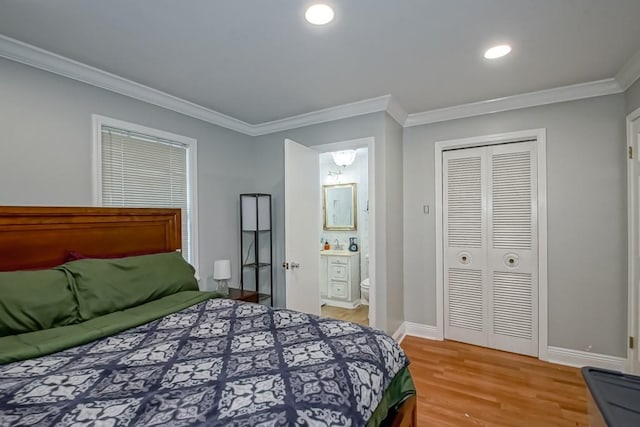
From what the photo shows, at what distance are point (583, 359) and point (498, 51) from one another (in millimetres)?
2774

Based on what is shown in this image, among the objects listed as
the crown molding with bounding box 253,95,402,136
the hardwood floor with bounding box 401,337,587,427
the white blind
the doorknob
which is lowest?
the hardwood floor with bounding box 401,337,587,427

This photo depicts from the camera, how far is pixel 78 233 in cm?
214

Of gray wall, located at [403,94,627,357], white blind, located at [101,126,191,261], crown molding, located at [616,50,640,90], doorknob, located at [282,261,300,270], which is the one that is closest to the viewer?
crown molding, located at [616,50,640,90]

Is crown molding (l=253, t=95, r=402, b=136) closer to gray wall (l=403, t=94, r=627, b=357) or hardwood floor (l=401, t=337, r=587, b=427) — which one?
gray wall (l=403, t=94, r=627, b=357)

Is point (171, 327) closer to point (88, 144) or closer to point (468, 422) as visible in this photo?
point (88, 144)

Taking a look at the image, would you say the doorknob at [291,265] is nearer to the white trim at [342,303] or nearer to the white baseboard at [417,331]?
the white baseboard at [417,331]

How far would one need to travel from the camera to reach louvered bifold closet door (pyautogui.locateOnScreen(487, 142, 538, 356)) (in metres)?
2.92

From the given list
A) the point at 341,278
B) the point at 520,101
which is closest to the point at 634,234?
the point at 520,101

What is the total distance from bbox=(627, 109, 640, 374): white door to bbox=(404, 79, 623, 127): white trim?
0.36 metres

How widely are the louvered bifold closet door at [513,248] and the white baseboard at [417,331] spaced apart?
54 cm

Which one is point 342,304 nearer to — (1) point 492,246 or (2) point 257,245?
(2) point 257,245

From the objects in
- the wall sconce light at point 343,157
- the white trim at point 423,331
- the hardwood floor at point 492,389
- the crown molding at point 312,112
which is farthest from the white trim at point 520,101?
the hardwood floor at point 492,389

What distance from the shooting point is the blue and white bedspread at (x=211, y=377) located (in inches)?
36.3

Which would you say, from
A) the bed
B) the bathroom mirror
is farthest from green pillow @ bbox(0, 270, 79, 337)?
the bathroom mirror
